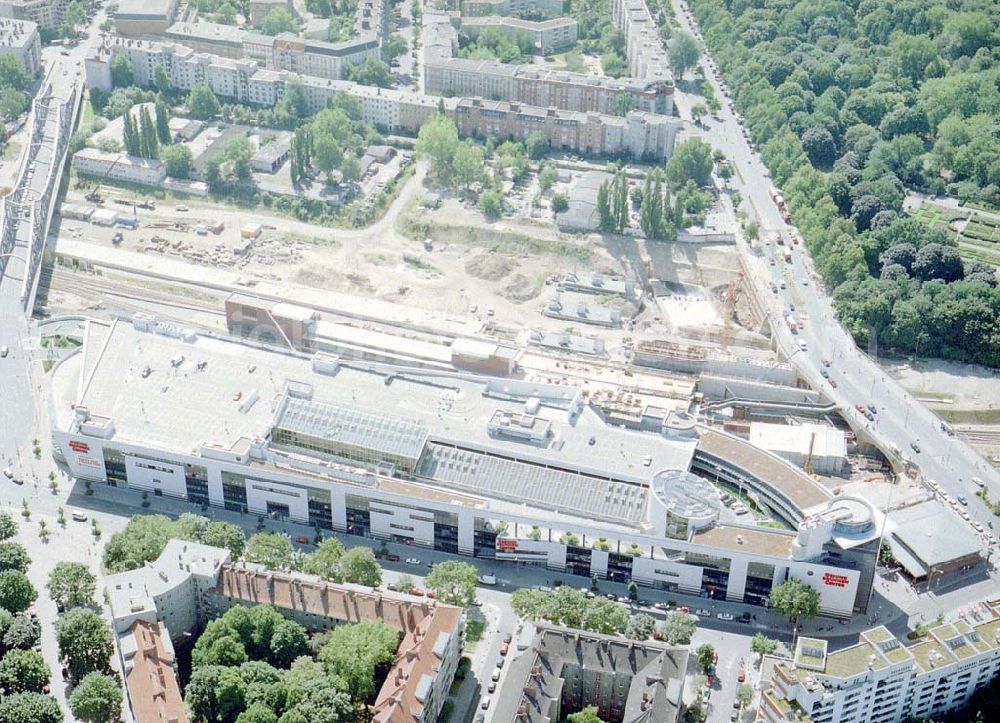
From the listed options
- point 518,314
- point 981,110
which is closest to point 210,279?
point 518,314

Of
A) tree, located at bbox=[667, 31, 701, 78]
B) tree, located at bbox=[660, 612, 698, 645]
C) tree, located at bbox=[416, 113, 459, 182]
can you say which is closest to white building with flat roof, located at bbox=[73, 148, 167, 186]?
tree, located at bbox=[416, 113, 459, 182]

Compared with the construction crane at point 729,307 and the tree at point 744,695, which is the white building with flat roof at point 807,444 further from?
the tree at point 744,695

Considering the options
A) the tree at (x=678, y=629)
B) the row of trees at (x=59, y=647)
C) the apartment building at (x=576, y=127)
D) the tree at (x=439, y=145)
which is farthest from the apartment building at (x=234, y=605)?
the apartment building at (x=576, y=127)

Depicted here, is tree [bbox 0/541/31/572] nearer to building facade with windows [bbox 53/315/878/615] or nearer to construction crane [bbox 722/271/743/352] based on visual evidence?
building facade with windows [bbox 53/315/878/615]

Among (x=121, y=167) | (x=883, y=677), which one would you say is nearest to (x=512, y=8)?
(x=121, y=167)

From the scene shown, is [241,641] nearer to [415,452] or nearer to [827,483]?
[415,452]
